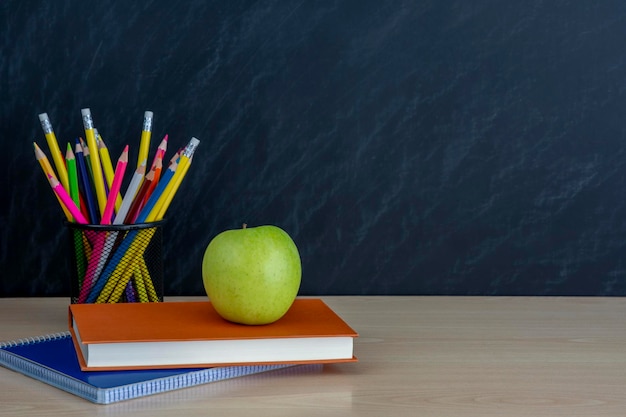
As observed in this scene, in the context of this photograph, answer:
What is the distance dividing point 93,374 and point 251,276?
18 cm

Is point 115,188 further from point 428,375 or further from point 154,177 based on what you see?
point 428,375

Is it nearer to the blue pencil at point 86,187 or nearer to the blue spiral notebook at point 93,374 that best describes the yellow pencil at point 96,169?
the blue pencil at point 86,187

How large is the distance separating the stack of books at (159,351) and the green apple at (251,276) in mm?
14

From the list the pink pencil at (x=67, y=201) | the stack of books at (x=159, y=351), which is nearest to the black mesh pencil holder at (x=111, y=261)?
the pink pencil at (x=67, y=201)

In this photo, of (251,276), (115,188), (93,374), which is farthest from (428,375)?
(115,188)

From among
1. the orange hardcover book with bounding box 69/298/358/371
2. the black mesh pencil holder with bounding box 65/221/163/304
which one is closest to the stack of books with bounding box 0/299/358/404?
the orange hardcover book with bounding box 69/298/358/371

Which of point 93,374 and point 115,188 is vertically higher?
point 115,188

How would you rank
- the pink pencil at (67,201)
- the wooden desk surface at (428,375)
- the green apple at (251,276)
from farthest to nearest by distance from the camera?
1. the pink pencil at (67,201)
2. the green apple at (251,276)
3. the wooden desk surface at (428,375)

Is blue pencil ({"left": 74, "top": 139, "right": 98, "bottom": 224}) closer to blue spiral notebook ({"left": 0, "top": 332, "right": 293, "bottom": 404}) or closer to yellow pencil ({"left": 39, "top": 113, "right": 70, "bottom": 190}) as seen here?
yellow pencil ({"left": 39, "top": 113, "right": 70, "bottom": 190})

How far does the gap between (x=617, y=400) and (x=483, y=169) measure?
0.51 m

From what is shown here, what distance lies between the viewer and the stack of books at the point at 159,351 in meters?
0.74

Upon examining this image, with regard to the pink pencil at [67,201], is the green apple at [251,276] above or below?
below

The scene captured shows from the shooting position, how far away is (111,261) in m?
0.97

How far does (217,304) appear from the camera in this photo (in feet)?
2.77
